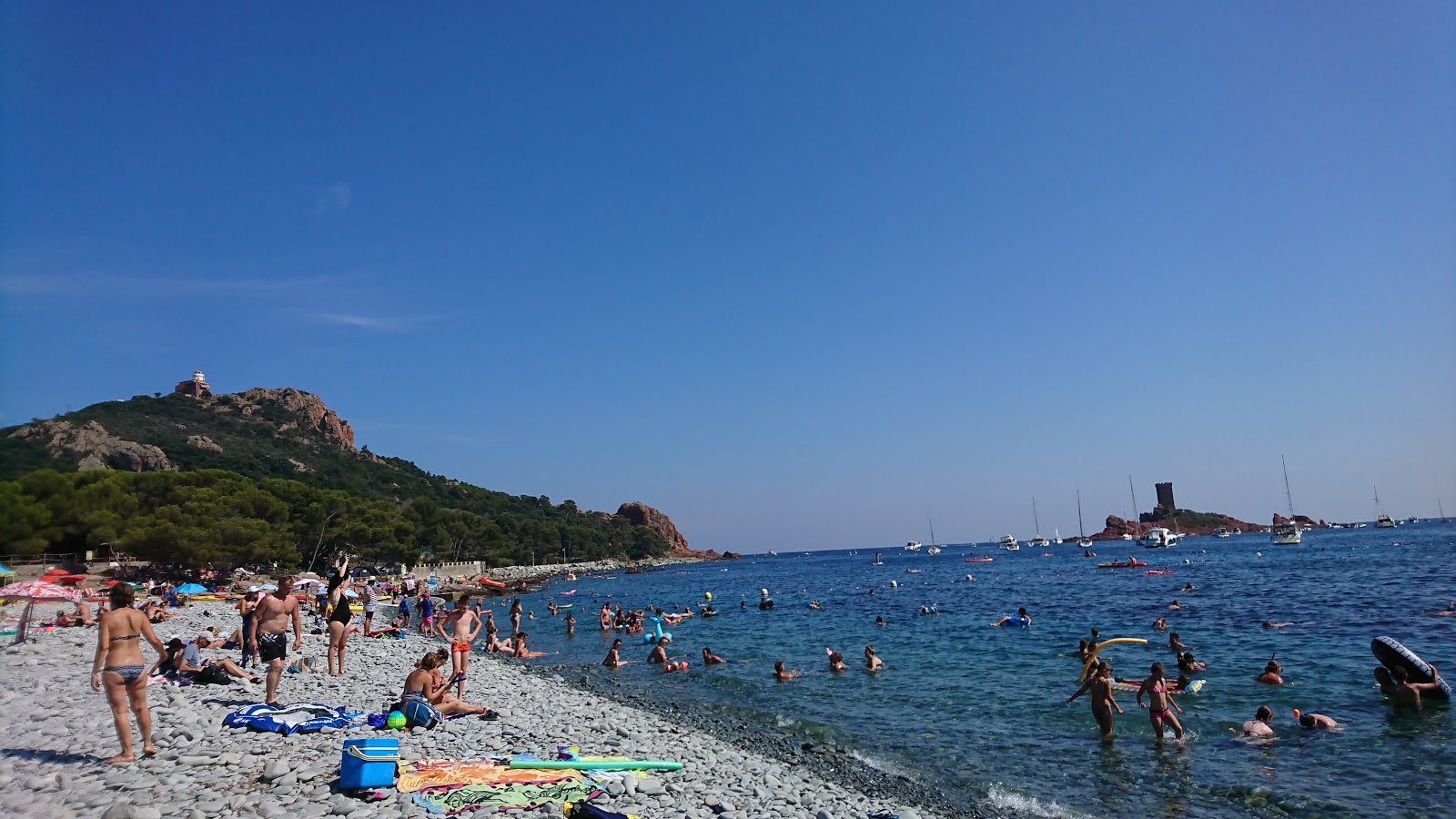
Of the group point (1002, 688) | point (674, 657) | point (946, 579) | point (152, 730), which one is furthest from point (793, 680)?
point (946, 579)

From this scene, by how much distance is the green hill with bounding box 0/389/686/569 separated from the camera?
149ft

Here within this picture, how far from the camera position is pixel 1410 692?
1446 cm

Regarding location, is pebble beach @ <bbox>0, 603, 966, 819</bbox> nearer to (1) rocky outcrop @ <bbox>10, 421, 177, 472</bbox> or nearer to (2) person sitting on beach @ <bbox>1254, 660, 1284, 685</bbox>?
Answer: (2) person sitting on beach @ <bbox>1254, 660, 1284, 685</bbox>

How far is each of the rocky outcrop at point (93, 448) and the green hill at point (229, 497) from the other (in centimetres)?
27

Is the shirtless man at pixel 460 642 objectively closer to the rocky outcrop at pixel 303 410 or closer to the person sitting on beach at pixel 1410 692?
the person sitting on beach at pixel 1410 692

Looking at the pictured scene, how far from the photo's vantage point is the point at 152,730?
1004 centimetres

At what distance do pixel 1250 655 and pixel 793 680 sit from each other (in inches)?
489

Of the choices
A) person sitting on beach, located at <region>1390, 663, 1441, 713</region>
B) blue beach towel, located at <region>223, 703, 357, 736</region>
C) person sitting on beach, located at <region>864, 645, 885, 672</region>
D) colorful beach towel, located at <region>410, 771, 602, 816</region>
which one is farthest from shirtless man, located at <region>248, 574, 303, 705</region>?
person sitting on beach, located at <region>1390, 663, 1441, 713</region>

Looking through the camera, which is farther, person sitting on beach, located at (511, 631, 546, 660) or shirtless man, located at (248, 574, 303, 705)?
person sitting on beach, located at (511, 631, 546, 660)

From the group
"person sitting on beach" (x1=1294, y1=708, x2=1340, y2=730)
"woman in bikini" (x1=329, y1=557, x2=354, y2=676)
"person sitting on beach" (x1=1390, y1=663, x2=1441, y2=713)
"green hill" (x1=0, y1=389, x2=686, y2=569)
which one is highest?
"green hill" (x1=0, y1=389, x2=686, y2=569)

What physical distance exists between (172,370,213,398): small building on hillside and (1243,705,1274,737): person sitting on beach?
180 metres

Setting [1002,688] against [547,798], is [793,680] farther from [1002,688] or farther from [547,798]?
[547,798]

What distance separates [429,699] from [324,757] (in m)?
3.08

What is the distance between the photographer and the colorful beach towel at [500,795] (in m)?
7.87
